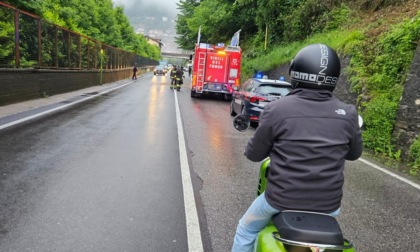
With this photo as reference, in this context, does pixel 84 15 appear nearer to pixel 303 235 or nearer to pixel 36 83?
pixel 36 83

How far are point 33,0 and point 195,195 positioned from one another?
15.4m

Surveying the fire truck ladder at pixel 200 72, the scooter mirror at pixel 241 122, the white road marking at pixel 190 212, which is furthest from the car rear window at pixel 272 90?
the fire truck ladder at pixel 200 72

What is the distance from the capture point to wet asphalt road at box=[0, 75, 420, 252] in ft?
12.6

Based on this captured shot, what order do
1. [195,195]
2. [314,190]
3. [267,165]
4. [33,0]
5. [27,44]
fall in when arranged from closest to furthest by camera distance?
[314,190] < [267,165] < [195,195] < [27,44] < [33,0]

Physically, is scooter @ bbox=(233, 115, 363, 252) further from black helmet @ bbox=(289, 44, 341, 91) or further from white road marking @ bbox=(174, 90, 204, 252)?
white road marking @ bbox=(174, 90, 204, 252)

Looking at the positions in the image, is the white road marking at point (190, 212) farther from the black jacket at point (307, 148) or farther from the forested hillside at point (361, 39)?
the forested hillside at point (361, 39)

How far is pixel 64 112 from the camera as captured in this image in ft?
41.1

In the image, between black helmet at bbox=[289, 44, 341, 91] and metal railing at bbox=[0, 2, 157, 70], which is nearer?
black helmet at bbox=[289, 44, 341, 91]

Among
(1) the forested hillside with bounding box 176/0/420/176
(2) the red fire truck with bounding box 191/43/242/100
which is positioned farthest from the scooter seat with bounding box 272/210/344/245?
(2) the red fire truck with bounding box 191/43/242/100

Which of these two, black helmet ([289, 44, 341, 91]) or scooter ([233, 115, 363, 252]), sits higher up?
black helmet ([289, 44, 341, 91])

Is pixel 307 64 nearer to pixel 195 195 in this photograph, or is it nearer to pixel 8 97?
pixel 195 195

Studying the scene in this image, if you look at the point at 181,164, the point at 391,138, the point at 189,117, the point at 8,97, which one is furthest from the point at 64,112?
the point at 391,138

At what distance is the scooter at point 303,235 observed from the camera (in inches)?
76.5

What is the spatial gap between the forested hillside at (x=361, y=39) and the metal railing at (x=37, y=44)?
444 inches
